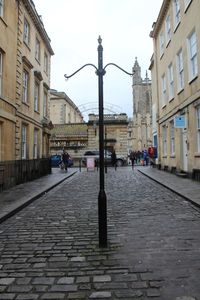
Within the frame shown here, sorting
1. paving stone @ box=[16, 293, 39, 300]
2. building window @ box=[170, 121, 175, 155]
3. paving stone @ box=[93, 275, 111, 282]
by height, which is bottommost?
paving stone @ box=[16, 293, 39, 300]

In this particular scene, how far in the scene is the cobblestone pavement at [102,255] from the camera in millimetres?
3648

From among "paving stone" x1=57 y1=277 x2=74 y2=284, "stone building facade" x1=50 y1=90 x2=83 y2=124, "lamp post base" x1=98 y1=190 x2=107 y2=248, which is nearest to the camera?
"paving stone" x1=57 y1=277 x2=74 y2=284

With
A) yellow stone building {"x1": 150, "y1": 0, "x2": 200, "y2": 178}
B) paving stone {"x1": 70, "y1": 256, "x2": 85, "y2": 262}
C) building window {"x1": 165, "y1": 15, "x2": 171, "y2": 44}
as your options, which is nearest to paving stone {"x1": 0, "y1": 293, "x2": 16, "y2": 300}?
paving stone {"x1": 70, "y1": 256, "x2": 85, "y2": 262}

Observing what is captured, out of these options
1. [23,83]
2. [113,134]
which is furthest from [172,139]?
[113,134]

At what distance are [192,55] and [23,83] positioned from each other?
8938 mm

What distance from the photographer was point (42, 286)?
377cm

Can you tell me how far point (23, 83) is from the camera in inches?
685

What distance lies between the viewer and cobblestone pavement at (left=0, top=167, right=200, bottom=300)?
3.65 metres

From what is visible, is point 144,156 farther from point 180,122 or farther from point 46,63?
point 180,122

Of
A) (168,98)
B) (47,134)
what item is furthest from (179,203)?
(47,134)

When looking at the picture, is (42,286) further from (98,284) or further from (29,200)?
(29,200)

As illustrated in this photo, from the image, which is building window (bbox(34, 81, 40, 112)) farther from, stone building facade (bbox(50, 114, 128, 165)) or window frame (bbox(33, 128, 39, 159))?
stone building facade (bbox(50, 114, 128, 165))

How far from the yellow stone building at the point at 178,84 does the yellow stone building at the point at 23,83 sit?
312 inches

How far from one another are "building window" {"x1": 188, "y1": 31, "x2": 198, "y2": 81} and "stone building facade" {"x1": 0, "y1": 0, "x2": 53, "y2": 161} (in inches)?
334
